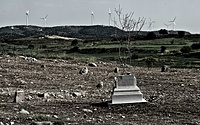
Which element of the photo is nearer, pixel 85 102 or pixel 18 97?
pixel 18 97

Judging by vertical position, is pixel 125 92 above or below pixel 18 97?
above

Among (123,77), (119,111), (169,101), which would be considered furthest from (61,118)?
(169,101)

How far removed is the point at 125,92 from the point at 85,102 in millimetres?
1344

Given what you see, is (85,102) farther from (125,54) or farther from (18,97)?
(125,54)

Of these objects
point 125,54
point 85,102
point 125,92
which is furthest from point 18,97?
point 125,54

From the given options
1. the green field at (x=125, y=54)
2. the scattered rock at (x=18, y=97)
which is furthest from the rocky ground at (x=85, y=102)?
the green field at (x=125, y=54)

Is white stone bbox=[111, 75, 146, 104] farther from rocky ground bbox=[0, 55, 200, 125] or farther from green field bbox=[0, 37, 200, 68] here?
green field bbox=[0, 37, 200, 68]

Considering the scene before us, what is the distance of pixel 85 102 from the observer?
1372 cm

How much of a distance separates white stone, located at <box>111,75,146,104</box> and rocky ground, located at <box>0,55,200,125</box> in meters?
0.21

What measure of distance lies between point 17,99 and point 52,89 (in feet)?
11.6

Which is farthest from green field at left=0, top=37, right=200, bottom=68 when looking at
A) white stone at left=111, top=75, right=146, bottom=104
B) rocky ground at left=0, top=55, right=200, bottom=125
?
white stone at left=111, top=75, right=146, bottom=104

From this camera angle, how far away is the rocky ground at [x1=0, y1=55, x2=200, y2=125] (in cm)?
1089

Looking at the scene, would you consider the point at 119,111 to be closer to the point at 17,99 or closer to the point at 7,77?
the point at 17,99

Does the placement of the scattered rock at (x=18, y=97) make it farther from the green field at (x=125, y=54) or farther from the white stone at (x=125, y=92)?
the green field at (x=125, y=54)
